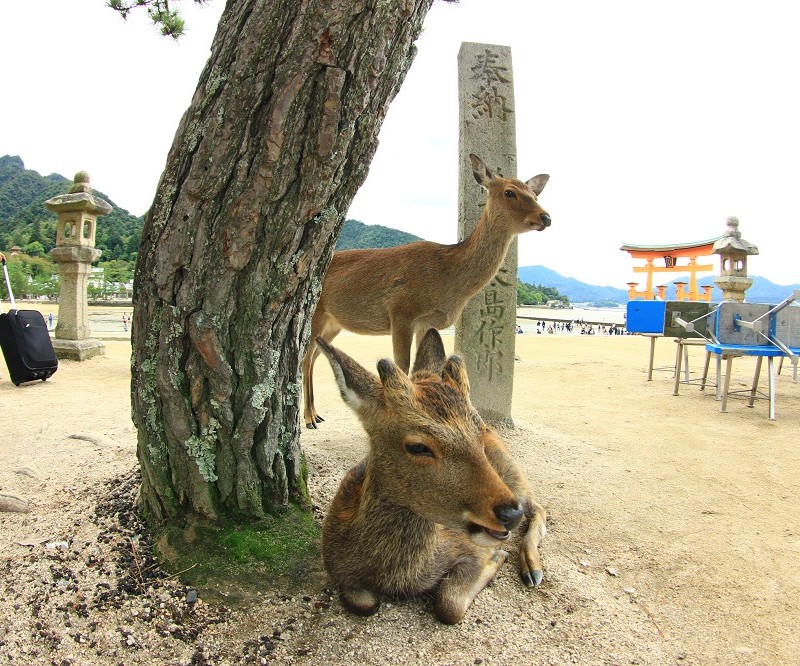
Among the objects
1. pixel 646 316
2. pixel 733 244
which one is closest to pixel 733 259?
pixel 733 244

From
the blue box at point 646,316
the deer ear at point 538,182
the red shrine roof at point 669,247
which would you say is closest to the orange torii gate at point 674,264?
the red shrine roof at point 669,247

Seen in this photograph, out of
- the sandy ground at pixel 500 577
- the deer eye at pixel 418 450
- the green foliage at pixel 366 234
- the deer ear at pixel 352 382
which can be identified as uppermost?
the green foliage at pixel 366 234

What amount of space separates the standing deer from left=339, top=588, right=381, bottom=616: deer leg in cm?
260

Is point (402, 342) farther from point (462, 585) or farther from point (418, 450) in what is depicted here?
point (418, 450)

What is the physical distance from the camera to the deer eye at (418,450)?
2.14m

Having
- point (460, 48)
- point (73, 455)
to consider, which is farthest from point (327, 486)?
point (460, 48)

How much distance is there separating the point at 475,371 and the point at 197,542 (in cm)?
402

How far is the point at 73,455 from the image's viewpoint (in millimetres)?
4109

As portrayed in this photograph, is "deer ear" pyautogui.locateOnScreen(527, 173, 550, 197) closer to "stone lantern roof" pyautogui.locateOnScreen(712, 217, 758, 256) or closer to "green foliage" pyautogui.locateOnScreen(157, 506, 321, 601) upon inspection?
"green foliage" pyautogui.locateOnScreen(157, 506, 321, 601)

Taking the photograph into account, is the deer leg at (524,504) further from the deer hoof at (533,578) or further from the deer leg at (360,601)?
the deer leg at (360,601)

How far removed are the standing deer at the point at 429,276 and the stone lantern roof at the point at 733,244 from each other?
36.9 feet

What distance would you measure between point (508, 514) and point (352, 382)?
32.3 inches

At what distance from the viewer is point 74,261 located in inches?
423

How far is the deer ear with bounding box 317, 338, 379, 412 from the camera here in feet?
7.64
